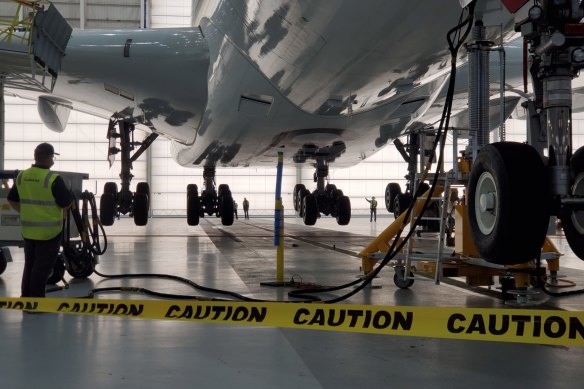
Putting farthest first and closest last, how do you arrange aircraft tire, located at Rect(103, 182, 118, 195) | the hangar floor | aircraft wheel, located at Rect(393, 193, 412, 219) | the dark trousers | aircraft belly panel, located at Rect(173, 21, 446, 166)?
aircraft tire, located at Rect(103, 182, 118, 195) < aircraft wheel, located at Rect(393, 193, 412, 219) < aircraft belly panel, located at Rect(173, 21, 446, 166) < the dark trousers < the hangar floor

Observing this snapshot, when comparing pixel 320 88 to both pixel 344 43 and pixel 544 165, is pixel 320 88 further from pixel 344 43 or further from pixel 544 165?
pixel 544 165

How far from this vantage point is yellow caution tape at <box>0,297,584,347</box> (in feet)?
11.3

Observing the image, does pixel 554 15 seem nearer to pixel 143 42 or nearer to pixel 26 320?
pixel 26 320

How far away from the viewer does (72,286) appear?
7164mm

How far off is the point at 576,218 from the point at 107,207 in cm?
1290

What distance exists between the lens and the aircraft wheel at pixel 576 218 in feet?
13.7

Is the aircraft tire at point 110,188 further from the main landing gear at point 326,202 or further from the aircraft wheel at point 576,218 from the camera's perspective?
the aircraft wheel at point 576,218

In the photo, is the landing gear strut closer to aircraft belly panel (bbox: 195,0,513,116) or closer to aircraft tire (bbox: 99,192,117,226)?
aircraft belly panel (bbox: 195,0,513,116)

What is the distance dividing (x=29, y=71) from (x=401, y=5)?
893cm

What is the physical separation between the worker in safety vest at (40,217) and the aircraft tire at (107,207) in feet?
32.0

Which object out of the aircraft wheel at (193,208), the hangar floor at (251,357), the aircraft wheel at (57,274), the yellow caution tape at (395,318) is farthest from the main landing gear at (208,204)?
the yellow caution tape at (395,318)

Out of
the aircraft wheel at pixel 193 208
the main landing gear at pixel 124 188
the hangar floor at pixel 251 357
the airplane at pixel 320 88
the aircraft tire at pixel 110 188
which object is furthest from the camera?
the aircraft wheel at pixel 193 208

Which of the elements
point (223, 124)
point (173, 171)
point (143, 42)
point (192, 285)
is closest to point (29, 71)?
point (143, 42)

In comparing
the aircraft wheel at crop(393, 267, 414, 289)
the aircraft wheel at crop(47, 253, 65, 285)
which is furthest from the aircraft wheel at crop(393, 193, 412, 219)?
the aircraft wheel at crop(47, 253, 65, 285)
